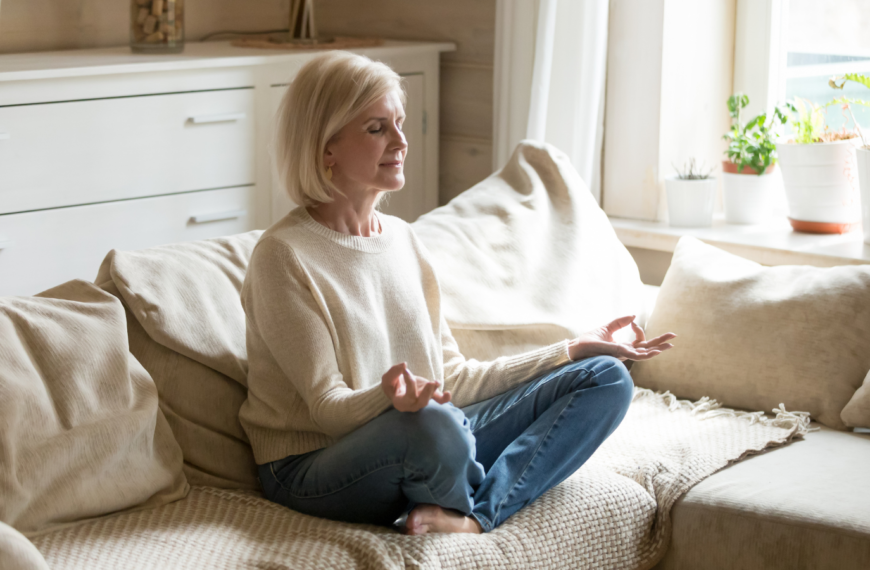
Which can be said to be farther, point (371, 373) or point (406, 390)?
point (371, 373)

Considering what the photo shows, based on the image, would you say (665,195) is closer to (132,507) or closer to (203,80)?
(203,80)

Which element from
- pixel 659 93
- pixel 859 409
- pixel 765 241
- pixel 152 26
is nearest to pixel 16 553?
pixel 859 409

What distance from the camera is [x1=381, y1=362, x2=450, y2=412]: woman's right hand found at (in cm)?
127

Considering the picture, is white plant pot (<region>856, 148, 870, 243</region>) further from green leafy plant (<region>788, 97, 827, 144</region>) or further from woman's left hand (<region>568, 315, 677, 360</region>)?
woman's left hand (<region>568, 315, 677, 360</region>)

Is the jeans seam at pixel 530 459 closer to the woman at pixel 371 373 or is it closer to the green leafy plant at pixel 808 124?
the woman at pixel 371 373

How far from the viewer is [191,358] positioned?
1.52 metres

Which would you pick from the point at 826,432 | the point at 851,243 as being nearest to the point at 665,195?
the point at 851,243

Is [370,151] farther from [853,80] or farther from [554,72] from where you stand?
[853,80]

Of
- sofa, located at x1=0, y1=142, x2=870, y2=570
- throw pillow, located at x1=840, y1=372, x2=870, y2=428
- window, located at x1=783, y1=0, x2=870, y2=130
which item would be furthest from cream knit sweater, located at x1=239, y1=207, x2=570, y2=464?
window, located at x1=783, y1=0, x2=870, y2=130

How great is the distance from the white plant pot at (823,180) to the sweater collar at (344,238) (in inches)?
51.9

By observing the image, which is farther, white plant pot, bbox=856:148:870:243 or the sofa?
white plant pot, bbox=856:148:870:243

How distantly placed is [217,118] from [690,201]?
1.22m

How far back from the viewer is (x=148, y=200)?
90.7 inches

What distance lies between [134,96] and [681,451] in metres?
1.45
